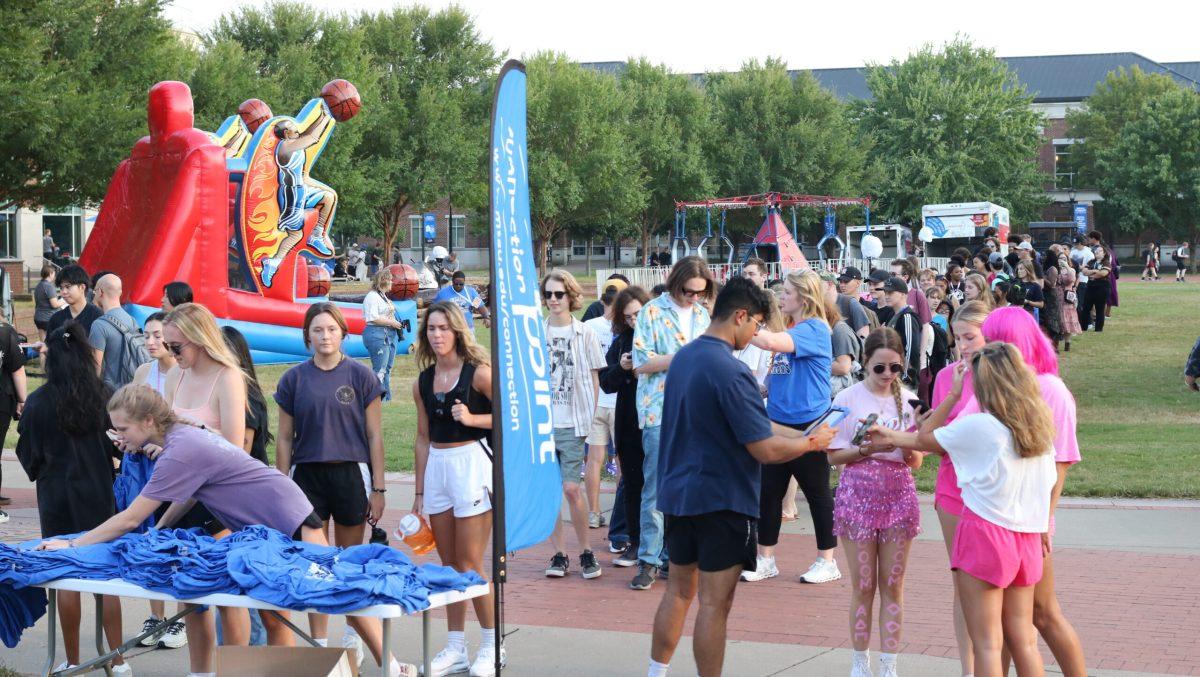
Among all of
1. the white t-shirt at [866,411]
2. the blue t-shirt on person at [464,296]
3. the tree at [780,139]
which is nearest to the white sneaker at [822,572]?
the white t-shirt at [866,411]

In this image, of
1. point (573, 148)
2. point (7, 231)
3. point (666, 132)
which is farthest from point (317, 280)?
point (666, 132)

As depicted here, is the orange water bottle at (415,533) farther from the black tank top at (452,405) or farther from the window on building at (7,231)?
the window on building at (7,231)

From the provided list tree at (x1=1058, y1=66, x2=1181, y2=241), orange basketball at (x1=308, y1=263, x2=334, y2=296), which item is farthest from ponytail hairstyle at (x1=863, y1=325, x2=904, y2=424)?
tree at (x1=1058, y1=66, x2=1181, y2=241)

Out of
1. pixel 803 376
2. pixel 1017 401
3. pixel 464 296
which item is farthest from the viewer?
pixel 464 296

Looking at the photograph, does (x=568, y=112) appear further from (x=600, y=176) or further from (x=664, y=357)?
(x=664, y=357)

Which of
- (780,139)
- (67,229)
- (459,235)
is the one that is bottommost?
(459,235)

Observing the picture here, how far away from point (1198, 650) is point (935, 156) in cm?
5641

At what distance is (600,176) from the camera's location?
5284 cm

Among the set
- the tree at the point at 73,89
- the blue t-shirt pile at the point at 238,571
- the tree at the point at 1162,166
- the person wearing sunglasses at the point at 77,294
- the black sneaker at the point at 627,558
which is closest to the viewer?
the blue t-shirt pile at the point at 238,571

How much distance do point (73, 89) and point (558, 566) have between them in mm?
25061

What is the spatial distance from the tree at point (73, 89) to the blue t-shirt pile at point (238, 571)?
73.4 ft

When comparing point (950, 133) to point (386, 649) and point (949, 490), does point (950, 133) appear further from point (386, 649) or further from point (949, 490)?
point (386, 649)

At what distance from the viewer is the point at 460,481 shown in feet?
19.5

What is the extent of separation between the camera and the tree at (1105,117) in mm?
68000
